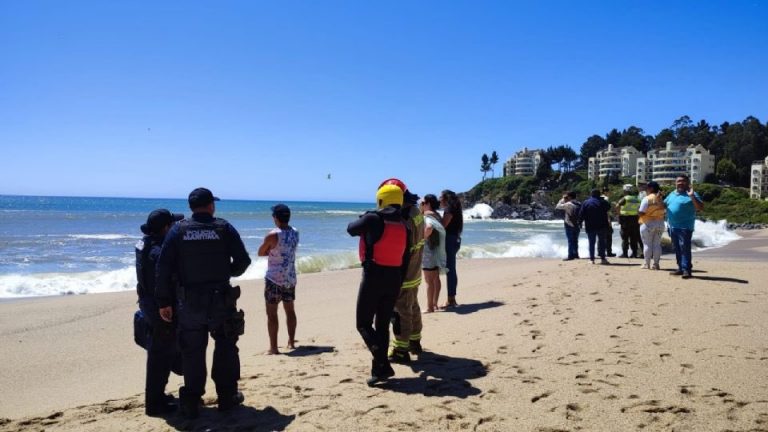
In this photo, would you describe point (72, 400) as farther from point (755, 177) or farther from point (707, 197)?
point (755, 177)

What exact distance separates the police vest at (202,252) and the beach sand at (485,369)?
1132mm

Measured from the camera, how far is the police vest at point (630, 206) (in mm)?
12938

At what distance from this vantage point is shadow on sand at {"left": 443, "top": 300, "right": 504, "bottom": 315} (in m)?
8.24

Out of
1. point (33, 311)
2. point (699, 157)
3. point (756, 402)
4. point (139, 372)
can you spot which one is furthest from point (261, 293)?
point (699, 157)

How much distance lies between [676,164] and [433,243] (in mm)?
110003

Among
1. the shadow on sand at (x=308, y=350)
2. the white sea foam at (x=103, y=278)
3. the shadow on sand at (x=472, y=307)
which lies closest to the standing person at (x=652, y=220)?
the shadow on sand at (x=472, y=307)

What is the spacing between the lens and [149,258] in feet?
14.1

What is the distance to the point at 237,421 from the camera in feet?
13.3

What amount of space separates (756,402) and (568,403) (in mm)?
1360

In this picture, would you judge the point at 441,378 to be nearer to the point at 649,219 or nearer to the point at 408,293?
the point at 408,293

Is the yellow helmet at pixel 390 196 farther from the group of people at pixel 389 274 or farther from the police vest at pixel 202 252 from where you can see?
the police vest at pixel 202 252

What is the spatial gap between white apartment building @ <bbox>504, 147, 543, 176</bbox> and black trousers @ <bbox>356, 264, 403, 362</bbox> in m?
143

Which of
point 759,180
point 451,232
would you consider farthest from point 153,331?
point 759,180

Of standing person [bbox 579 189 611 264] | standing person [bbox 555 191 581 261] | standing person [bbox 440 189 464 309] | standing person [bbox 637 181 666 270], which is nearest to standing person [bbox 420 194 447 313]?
standing person [bbox 440 189 464 309]
